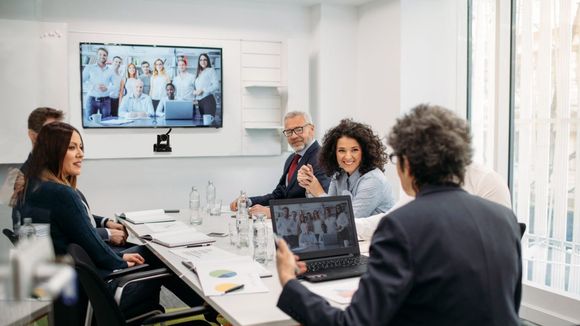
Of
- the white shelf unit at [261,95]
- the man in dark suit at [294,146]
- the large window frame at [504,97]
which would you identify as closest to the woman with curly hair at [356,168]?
the man in dark suit at [294,146]

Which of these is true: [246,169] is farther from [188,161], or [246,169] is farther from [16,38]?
[16,38]

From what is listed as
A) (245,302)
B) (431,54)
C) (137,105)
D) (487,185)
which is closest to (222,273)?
(245,302)

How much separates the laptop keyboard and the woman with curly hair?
756mm

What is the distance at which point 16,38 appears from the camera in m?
1.88

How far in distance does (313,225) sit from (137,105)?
10.1ft

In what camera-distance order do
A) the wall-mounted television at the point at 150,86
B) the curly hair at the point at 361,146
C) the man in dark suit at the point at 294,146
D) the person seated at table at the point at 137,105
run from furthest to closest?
the person seated at table at the point at 137,105
the wall-mounted television at the point at 150,86
the man in dark suit at the point at 294,146
the curly hair at the point at 361,146

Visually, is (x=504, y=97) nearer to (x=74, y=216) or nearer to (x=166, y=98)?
(x=166, y=98)

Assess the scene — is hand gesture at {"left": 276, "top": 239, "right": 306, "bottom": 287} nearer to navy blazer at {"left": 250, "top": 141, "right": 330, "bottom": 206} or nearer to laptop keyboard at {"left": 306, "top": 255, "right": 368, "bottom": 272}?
laptop keyboard at {"left": 306, "top": 255, "right": 368, "bottom": 272}

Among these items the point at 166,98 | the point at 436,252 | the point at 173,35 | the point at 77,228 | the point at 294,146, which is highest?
the point at 173,35

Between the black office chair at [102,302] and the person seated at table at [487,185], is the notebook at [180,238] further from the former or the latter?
the person seated at table at [487,185]

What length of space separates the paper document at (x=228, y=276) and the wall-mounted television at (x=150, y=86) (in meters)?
2.86

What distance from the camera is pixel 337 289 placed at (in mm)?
1856

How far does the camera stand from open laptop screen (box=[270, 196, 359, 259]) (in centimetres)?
215

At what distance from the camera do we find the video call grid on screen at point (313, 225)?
7.05ft
